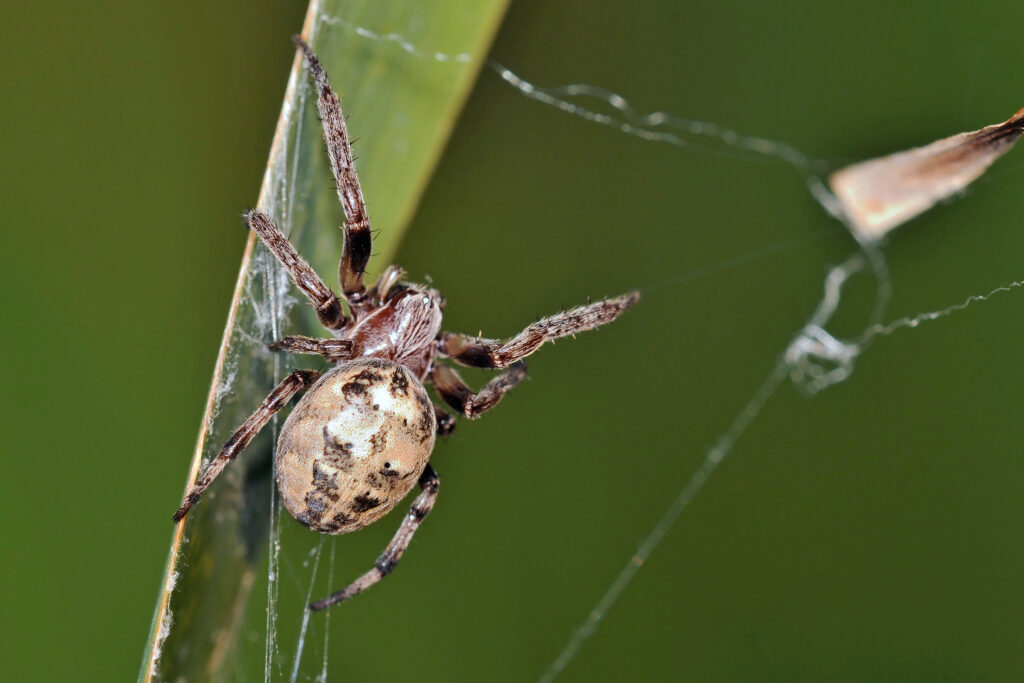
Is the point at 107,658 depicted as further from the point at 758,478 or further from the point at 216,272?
the point at 758,478

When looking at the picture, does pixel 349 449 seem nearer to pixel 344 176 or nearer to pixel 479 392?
pixel 479 392

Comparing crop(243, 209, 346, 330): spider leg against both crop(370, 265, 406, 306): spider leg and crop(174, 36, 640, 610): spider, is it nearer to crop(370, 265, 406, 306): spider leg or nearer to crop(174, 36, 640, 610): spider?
crop(174, 36, 640, 610): spider

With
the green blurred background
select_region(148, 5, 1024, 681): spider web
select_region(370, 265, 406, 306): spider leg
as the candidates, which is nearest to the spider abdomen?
select_region(148, 5, 1024, 681): spider web

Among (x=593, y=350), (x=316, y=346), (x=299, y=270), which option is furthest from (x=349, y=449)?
(x=593, y=350)

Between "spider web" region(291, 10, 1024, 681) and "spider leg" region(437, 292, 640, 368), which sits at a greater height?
"spider web" region(291, 10, 1024, 681)

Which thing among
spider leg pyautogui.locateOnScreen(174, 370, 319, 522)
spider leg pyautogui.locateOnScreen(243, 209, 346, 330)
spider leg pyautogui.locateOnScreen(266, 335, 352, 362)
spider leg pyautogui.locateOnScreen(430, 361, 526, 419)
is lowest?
spider leg pyautogui.locateOnScreen(174, 370, 319, 522)

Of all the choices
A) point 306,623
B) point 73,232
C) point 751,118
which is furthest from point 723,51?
point 306,623

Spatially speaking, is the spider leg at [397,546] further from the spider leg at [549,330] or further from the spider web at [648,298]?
the spider leg at [549,330]

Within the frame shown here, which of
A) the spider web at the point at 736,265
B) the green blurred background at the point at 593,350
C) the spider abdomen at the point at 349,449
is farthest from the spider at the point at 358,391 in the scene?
the spider web at the point at 736,265
